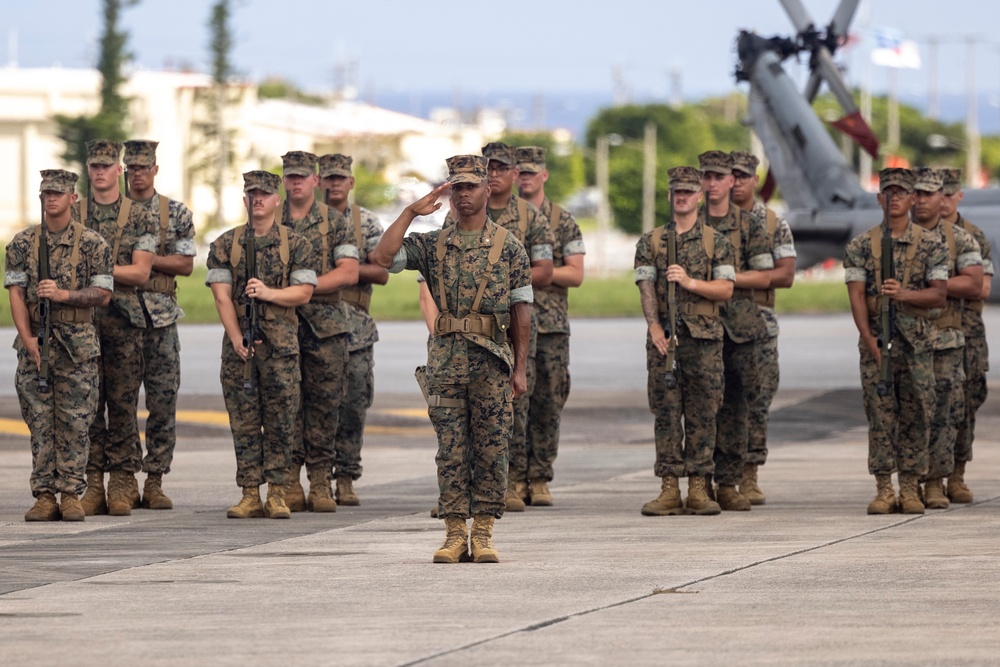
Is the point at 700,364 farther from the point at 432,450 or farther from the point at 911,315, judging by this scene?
the point at 432,450

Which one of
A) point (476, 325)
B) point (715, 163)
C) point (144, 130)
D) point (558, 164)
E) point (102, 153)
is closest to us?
point (476, 325)

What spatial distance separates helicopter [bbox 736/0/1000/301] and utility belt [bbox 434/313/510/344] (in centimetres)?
1847

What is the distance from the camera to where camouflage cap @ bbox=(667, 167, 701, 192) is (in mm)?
11414

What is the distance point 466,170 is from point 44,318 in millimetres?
3154

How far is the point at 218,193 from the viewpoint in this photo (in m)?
91.4

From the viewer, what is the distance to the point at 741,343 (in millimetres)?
12000

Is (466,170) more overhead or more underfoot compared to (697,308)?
more overhead

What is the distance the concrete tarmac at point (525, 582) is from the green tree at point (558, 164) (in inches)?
4111

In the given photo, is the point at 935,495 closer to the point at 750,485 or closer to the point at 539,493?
the point at 750,485

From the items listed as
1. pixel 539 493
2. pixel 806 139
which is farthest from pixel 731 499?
pixel 806 139

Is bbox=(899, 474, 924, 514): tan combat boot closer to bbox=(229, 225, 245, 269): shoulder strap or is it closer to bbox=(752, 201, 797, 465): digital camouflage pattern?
bbox=(752, 201, 797, 465): digital camouflage pattern

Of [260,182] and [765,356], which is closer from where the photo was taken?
[260,182]

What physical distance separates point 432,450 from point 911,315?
549cm

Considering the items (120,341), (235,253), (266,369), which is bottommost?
(266,369)
